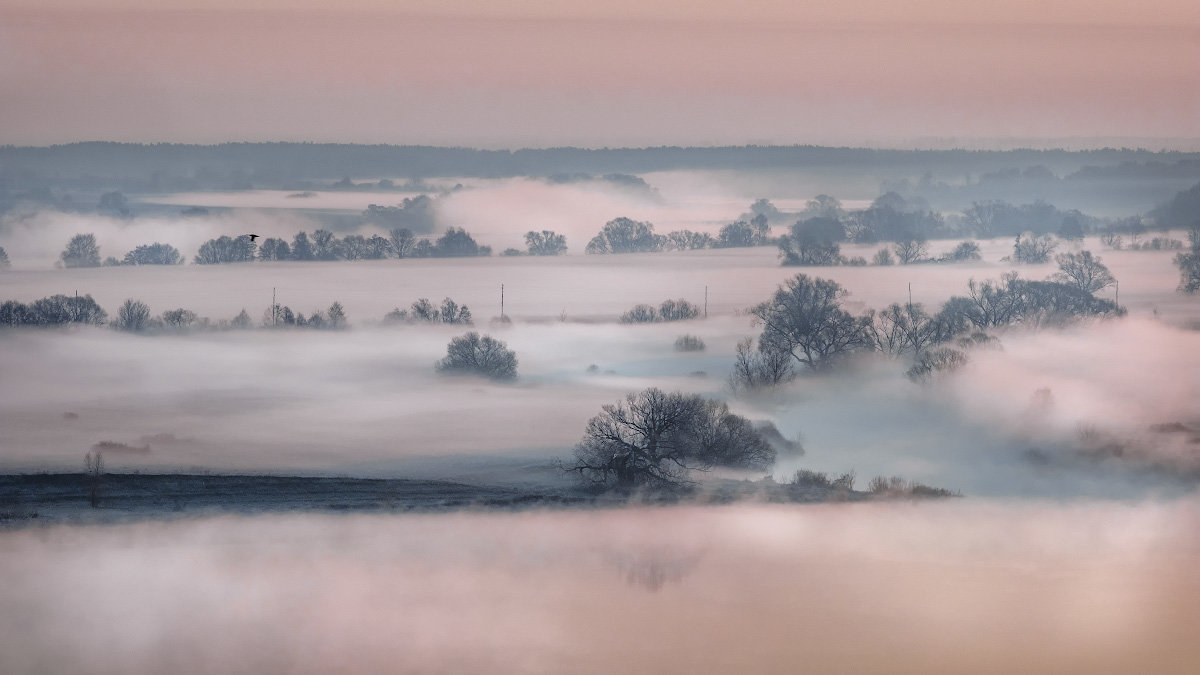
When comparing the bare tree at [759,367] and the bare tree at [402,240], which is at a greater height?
the bare tree at [402,240]

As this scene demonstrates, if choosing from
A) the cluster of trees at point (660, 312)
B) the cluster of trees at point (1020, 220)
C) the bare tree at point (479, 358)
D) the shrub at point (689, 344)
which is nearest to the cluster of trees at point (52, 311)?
the bare tree at point (479, 358)

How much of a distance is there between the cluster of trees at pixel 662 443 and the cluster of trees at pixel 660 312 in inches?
267

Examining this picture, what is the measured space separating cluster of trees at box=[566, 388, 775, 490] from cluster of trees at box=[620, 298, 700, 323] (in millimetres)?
6780

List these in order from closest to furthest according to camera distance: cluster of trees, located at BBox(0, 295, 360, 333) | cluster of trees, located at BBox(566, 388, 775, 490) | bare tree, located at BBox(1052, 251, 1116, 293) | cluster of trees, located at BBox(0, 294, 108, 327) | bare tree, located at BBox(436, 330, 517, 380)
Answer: cluster of trees, located at BBox(566, 388, 775, 490) → cluster of trees, located at BBox(0, 294, 108, 327) → cluster of trees, located at BBox(0, 295, 360, 333) → bare tree, located at BBox(436, 330, 517, 380) → bare tree, located at BBox(1052, 251, 1116, 293)

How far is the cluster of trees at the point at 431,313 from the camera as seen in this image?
6038 cm

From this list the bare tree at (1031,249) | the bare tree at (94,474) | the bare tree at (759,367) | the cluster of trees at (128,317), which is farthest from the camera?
the bare tree at (1031,249)

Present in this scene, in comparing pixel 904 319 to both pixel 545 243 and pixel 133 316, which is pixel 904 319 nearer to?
pixel 545 243

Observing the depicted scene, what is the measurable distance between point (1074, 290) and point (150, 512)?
114 feet

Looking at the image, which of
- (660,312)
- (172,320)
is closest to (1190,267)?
(660,312)

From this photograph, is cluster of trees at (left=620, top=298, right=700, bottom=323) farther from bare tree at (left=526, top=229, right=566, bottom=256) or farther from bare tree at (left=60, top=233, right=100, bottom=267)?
bare tree at (left=60, top=233, right=100, bottom=267)

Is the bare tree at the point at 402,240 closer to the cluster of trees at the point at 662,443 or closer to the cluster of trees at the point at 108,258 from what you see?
the cluster of trees at the point at 108,258

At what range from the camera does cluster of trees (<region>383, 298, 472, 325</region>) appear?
198ft

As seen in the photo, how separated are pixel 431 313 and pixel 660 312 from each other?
879 centimetres

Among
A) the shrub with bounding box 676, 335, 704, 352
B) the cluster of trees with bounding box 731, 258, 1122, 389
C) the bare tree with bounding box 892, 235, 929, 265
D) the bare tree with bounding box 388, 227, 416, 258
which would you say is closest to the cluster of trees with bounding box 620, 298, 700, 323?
the shrub with bounding box 676, 335, 704, 352
